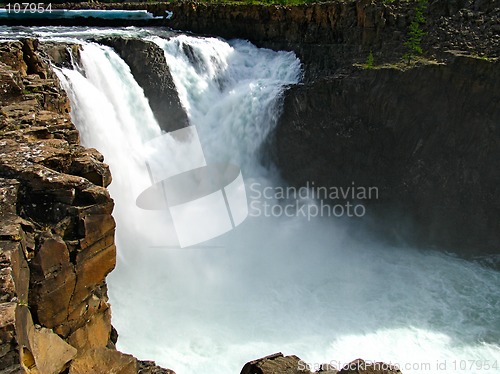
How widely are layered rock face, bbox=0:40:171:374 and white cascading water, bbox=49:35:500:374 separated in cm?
535

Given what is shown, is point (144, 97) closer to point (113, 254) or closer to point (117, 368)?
point (113, 254)

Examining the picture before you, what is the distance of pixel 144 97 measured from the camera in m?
17.6

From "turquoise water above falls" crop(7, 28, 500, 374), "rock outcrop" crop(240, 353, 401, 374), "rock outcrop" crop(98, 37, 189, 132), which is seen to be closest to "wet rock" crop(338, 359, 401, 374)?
"rock outcrop" crop(240, 353, 401, 374)

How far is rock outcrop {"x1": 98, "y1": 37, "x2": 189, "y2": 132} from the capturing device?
704 inches

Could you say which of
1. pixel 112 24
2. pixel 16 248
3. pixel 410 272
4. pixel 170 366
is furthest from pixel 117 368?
pixel 112 24

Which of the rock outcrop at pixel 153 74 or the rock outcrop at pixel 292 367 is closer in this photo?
the rock outcrop at pixel 292 367

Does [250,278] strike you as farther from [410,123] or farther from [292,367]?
[292,367]

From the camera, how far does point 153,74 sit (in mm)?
18031

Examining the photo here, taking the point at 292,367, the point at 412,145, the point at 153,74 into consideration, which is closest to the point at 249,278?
the point at 412,145

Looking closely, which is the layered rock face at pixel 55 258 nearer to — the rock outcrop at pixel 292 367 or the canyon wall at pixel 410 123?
the rock outcrop at pixel 292 367

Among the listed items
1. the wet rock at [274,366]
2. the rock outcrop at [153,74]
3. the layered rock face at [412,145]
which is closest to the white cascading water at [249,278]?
the rock outcrop at [153,74]

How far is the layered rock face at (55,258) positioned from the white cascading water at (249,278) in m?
5.35

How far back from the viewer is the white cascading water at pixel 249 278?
40.3 feet

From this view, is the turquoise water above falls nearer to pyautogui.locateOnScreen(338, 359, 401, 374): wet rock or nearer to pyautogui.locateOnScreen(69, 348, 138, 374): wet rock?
pyautogui.locateOnScreen(69, 348, 138, 374): wet rock
